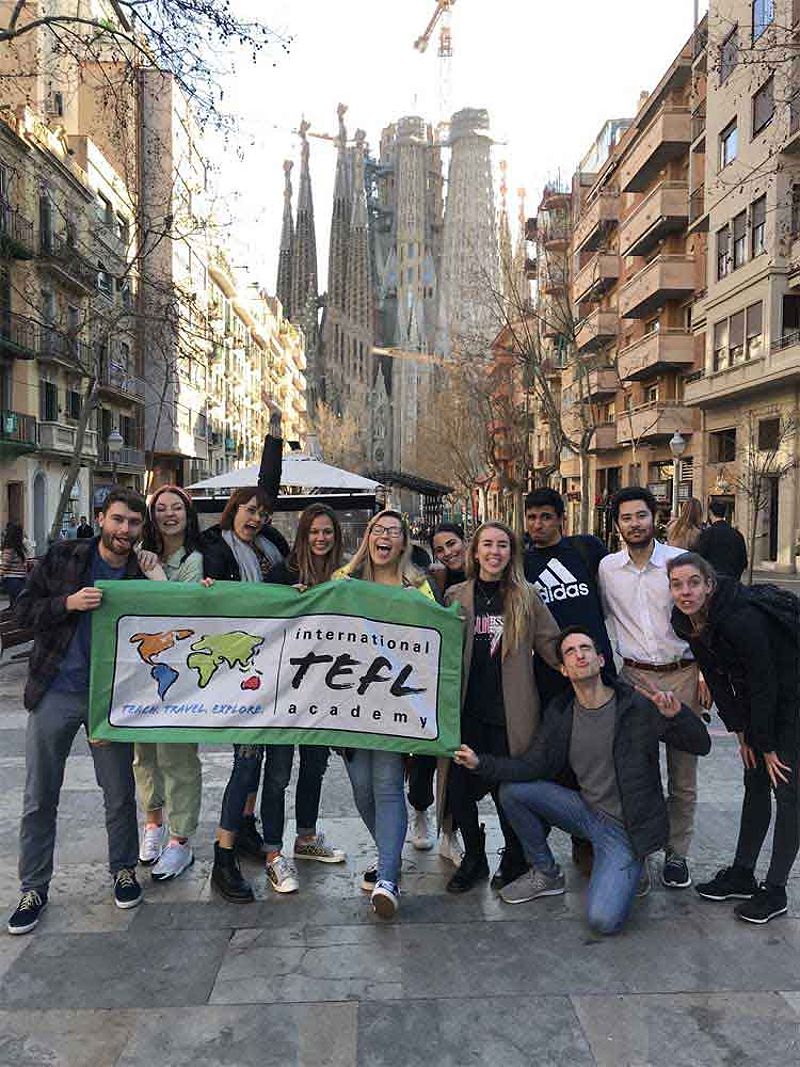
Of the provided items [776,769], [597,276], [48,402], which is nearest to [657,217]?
[597,276]

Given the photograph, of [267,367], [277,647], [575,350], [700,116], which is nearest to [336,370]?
[267,367]

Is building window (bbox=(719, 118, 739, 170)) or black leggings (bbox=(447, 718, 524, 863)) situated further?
building window (bbox=(719, 118, 739, 170))

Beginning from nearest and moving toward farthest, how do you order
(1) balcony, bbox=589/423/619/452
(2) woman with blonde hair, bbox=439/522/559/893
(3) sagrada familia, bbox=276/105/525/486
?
(2) woman with blonde hair, bbox=439/522/559/893, (1) balcony, bbox=589/423/619/452, (3) sagrada familia, bbox=276/105/525/486

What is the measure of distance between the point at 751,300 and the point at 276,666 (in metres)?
25.3

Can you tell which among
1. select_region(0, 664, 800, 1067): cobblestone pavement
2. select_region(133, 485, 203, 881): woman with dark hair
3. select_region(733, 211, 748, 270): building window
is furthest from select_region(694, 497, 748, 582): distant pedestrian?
select_region(733, 211, 748, 270): building window

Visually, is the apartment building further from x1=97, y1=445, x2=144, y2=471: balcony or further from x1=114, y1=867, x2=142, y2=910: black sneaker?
x1=97, y1=445, x2=144, y2=471: balcony

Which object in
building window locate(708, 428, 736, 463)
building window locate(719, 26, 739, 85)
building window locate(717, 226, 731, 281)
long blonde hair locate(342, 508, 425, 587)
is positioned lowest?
long blonde hair locate(342, 508, 425, 587)

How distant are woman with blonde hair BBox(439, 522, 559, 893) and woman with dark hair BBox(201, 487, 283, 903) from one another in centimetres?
104

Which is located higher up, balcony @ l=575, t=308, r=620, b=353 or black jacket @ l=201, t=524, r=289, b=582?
balcony @ l=575, t=308, r=620, b=353

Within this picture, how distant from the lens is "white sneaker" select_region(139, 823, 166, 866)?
4484 mm

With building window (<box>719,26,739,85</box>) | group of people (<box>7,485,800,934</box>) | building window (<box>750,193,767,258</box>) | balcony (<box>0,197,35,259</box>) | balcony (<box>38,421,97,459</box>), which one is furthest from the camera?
balcony (<box>38,421,97,459</box>)

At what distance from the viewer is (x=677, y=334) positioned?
31109mm

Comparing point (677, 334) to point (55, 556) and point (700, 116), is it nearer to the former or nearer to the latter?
point (700, 116)

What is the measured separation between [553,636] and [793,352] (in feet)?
72.1
